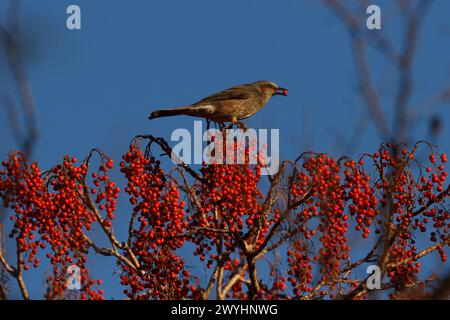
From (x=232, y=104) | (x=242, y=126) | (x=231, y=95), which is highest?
(x=231, y=95)

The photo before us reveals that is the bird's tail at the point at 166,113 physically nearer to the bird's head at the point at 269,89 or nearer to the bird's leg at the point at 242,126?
the bird's leg at the point at 242,126

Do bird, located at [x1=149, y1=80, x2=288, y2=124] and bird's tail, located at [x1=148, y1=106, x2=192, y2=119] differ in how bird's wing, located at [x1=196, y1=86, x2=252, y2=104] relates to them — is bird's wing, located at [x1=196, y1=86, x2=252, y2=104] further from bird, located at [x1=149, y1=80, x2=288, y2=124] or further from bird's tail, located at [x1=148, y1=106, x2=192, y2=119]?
bird's tail, located at [x1=148, y1=106, x2=192, y2=119]

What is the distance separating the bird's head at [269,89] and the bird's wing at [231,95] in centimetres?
57

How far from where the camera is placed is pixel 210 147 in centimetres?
786

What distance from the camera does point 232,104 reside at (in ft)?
37.8

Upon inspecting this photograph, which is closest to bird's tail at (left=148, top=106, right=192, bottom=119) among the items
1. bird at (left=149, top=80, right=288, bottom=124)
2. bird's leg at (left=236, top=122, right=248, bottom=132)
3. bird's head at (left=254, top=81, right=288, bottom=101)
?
bird at (left=149, top=80, right=288, bottom=124)

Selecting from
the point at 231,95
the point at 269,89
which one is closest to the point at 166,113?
the point at 231,95

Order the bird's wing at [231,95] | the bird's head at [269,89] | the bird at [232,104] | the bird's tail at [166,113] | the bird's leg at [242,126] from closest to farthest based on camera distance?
the bird's leg at [242,126] < the bird's tail at [166,113] < the bird at [232,104] < the bird's wing at [231,95] < the bird's head at [269,89]

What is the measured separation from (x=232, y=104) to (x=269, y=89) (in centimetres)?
160

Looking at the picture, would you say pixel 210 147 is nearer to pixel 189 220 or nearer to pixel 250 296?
pixel 189 220

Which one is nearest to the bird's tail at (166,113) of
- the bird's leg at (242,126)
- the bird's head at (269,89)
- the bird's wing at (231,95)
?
the bird's wing at (231,95)

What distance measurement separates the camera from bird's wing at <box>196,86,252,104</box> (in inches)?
447

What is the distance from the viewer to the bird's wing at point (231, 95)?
447 inches

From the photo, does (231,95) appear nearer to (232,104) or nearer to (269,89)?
(232,104)
